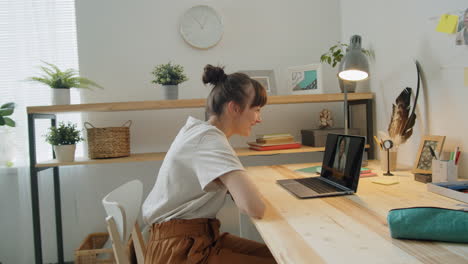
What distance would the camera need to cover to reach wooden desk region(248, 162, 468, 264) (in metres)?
0.73

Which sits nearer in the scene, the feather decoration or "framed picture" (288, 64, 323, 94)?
the feather decoration

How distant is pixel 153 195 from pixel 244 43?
4.91ft

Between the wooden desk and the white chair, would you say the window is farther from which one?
the wooden desk

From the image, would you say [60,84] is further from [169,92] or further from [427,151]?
[427,151]

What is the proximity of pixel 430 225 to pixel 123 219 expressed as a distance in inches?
34.6

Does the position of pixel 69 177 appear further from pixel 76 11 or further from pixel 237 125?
pixel 237 125

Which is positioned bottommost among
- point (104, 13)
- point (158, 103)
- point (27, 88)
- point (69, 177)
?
point (69, 177)

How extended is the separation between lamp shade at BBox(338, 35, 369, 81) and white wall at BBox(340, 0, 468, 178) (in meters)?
0.26

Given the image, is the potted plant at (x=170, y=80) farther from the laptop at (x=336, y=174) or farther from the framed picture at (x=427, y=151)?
the framed picture at (x=427, y=151)

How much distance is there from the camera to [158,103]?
202cm

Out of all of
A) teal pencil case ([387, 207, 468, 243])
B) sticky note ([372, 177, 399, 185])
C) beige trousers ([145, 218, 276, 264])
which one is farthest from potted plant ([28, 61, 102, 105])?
teal pencil case ([387, 207, 468, 243])

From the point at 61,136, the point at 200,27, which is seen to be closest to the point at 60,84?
the point at 61,136

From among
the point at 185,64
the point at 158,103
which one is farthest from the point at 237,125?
the point at 185,64

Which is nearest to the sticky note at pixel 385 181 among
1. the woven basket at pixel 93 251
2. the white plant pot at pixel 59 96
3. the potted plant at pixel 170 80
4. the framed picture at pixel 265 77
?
the framed picture at pixel 265 77
